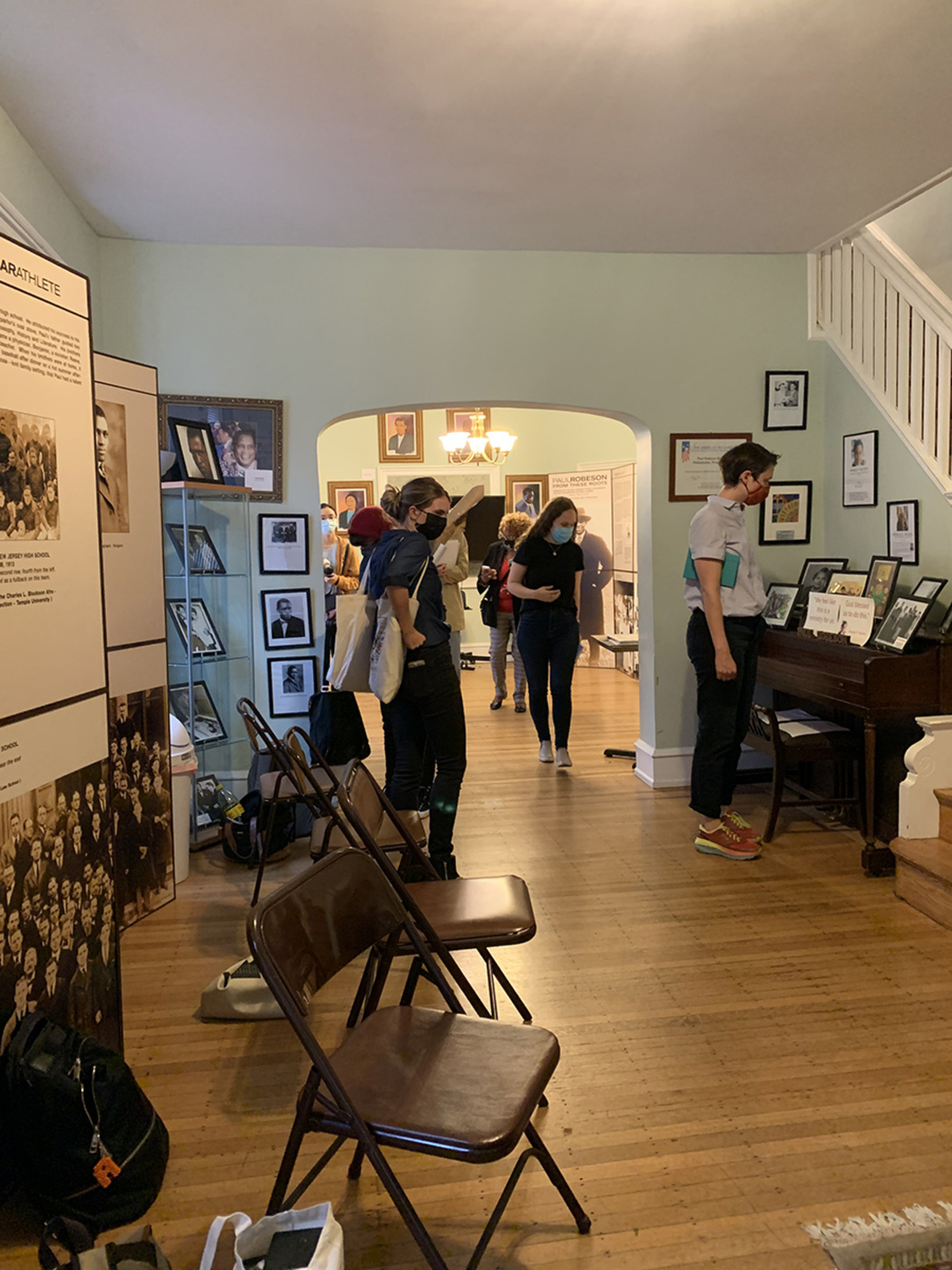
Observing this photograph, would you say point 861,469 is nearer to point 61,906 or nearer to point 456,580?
point 456,580

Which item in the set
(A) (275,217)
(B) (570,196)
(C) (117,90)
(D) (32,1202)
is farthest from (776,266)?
(D) (32,1202)

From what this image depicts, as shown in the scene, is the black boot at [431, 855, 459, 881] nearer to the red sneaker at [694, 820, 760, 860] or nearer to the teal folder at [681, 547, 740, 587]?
the red sneaker at [694, 820, 760, 860]

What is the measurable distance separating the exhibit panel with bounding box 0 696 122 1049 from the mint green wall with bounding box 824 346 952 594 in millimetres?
3789

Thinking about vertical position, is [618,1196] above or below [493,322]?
below

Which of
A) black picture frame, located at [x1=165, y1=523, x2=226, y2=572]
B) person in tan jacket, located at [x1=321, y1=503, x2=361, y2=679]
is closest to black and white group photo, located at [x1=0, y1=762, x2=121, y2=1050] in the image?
black picture frame, located at [x1=165, y1=523, x2=226, y2=572]

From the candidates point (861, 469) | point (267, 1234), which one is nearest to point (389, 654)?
point (267, 1234)

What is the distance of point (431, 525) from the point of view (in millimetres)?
3900

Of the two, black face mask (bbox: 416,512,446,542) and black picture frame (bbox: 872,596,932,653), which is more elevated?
black face mask (bbox: 416,512,446,542)

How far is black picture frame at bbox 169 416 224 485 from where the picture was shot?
5090 millimetres

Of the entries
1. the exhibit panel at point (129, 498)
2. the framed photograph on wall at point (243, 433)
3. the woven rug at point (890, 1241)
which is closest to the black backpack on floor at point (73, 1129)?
the woven rug at point (890, 1241)

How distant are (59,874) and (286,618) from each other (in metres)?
3.16

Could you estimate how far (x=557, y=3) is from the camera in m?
2.97

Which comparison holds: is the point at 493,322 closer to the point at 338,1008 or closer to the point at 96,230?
the point at 96,230

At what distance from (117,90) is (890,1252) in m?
4.11
